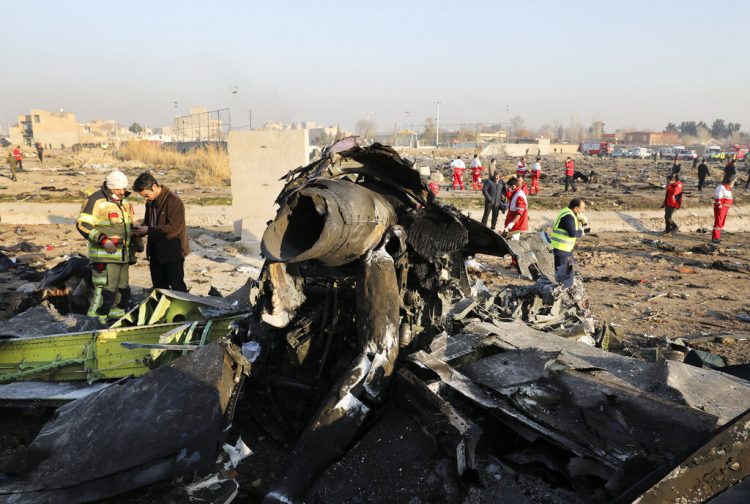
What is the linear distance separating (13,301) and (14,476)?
3794 millimetres

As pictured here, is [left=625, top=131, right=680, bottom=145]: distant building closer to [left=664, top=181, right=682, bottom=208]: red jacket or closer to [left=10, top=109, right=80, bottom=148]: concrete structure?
[left=10, top=109, right=80, bottom=148]: concrete structure

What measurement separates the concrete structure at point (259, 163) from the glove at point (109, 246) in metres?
4.25

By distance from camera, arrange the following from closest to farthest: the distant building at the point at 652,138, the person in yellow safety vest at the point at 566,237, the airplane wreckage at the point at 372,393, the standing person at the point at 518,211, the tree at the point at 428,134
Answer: the airplane wreckage at the point at 372,393, the person in yellow safety vest at the point at 566,237, the standing person at the point at 518,211, the tree at the point at 428,134, the distant building at the point at 652,138

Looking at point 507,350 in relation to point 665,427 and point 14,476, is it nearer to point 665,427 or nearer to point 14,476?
point 665,427

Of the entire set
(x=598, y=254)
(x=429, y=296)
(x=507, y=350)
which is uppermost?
(x=429, y=296)

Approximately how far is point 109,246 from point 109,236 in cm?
11

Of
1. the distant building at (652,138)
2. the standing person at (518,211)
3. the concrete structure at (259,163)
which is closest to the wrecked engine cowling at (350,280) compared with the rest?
the concrete structure at (259,163)

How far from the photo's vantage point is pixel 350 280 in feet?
11.6

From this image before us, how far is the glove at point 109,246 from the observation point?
17.7 feet

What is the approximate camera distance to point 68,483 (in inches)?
108

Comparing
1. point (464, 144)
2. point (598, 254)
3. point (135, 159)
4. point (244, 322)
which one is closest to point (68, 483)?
point (244, 322)

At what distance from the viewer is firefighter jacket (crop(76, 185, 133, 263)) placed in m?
5.39

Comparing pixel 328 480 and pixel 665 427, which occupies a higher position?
pixel 665 427

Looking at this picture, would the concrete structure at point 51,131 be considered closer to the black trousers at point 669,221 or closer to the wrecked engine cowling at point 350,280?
the black trousers at point 669,221
